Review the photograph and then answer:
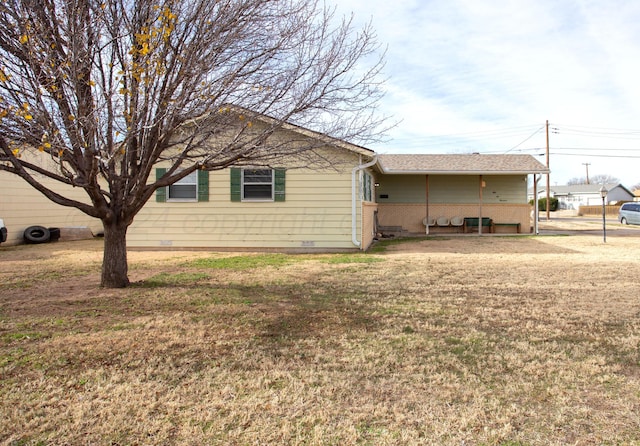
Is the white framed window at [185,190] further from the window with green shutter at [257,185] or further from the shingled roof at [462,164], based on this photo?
the shingled roof at [462,164]

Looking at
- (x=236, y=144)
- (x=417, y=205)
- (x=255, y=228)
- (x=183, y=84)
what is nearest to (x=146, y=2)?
(x=183, y=84)

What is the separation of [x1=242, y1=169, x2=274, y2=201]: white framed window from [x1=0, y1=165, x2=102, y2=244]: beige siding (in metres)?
7.93

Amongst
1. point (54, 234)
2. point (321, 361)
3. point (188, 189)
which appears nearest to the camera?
point (321, 361)

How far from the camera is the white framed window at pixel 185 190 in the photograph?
12.6 meters

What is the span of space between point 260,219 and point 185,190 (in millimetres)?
2165

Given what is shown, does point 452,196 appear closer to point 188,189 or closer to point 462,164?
point 462,164

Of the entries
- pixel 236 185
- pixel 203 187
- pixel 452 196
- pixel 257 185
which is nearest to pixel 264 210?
pixel 257 185

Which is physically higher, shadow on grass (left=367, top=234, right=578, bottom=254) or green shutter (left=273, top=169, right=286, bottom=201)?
green shutter (left=273, top=169, right=286, bottom=201)

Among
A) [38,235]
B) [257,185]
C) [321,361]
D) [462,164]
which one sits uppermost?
[462,164]

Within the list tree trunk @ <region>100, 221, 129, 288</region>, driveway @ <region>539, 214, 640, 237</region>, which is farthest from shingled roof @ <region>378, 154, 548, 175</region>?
tree trunk @ <region>100, 221, 129, 288</region>

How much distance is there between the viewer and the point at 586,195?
64375 millimetres

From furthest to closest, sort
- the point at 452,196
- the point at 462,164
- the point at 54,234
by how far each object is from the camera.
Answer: the point at 452,196
the point at 462,164
the point at 54,234

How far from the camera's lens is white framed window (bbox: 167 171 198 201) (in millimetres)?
12602

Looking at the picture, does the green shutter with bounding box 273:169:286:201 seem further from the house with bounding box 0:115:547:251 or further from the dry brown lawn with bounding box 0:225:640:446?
the dry brown lawn with bounding box 0:225:640:446
